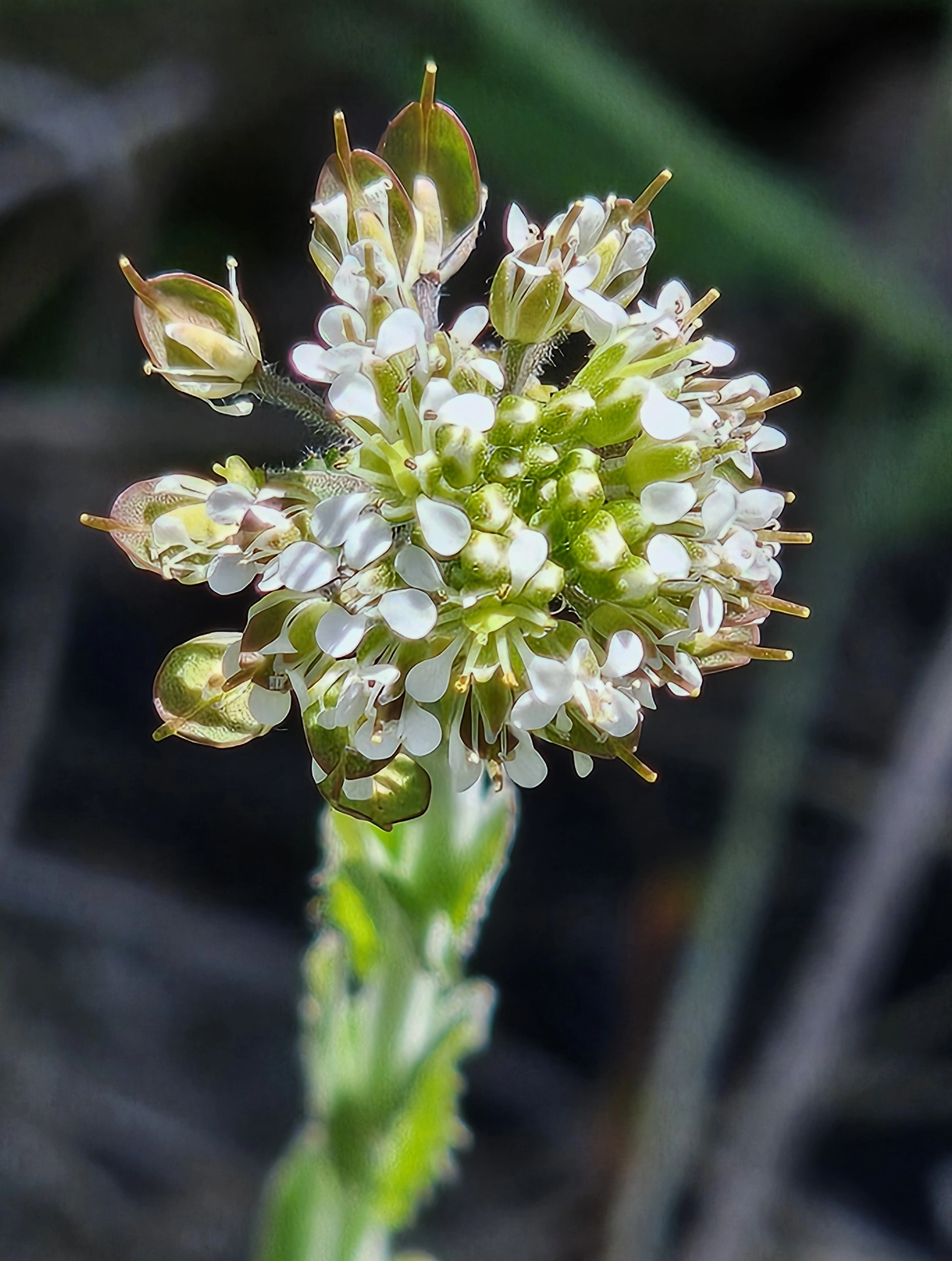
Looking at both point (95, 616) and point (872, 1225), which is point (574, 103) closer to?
point (95, 616)

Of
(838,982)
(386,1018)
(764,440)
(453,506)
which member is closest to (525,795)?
(838,982)

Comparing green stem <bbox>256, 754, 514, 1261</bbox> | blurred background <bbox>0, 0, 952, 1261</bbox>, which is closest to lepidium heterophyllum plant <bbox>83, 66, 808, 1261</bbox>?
green stem <bbox>256, 754, 514, 1261</bbox>

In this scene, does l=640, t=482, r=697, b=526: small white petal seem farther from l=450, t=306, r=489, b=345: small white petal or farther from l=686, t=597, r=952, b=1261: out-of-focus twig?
l=686, t=597, r=952, b=1261: out-of-focus twig

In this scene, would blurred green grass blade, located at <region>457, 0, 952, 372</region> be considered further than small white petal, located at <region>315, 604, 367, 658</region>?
Yes

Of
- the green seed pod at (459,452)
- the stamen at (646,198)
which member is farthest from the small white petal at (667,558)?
the stamen at (646,198)

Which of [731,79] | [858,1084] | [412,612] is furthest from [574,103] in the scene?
[858,1084]

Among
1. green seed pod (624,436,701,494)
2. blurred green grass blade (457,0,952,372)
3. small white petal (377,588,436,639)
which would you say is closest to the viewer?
small white petal (377,588,436,639)

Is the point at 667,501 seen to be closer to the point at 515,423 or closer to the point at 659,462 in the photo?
the point at 659,462

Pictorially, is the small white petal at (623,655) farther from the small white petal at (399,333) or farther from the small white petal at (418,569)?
the small white petal at (399,333)
